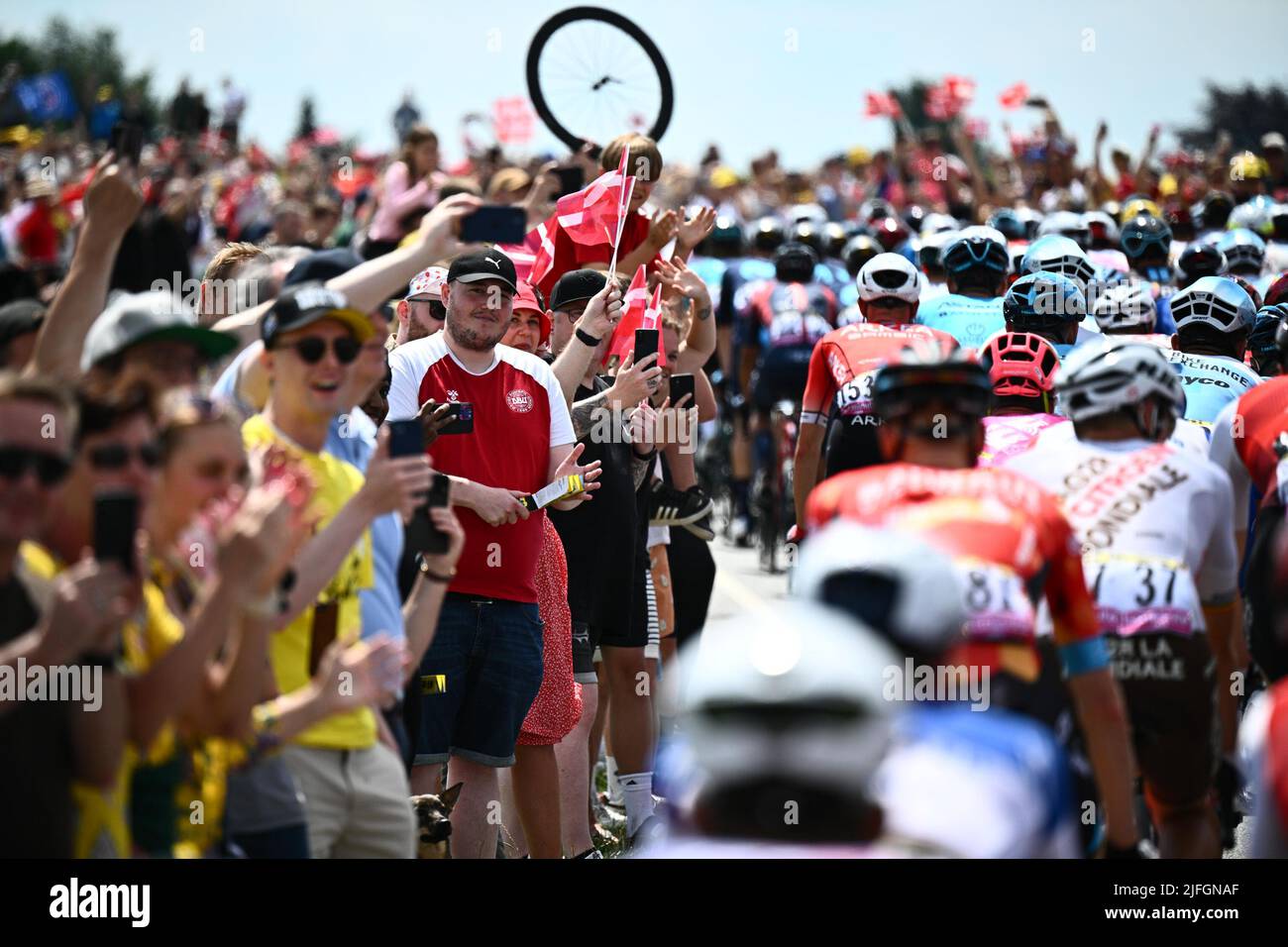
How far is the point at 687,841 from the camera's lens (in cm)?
329

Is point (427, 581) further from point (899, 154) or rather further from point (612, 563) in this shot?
point (899, 154)

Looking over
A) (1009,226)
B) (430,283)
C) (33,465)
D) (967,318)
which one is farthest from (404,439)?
(1009,226)

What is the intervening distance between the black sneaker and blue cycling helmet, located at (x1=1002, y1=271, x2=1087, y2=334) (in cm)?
189

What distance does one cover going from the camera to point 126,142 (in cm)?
626

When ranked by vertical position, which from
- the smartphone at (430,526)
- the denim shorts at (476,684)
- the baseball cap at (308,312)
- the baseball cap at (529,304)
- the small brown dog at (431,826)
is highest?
the baseball cap at (529,304)

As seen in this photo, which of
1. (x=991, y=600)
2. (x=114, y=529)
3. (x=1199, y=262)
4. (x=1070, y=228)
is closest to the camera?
(x=114, y=529)

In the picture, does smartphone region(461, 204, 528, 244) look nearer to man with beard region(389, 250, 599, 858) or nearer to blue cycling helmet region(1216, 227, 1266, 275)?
man with beard region(389, 250, 599, 858)

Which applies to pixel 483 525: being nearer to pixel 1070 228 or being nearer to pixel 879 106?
pixel 1070 228

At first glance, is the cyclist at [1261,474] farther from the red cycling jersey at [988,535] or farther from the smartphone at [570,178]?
the smartphone at [570,178]

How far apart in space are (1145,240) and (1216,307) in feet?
15.1

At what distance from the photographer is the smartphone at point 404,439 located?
471cm

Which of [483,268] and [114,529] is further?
[483,268]

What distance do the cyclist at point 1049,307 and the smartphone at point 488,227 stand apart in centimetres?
442

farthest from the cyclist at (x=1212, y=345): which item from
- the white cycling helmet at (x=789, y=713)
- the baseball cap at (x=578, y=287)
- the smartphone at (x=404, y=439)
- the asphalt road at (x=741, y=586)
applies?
the white cycling helmet at (x=789, y=713)
